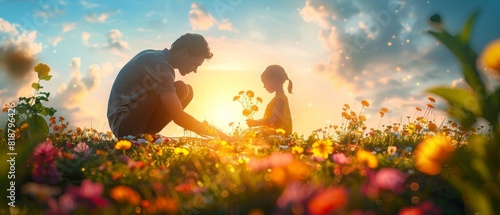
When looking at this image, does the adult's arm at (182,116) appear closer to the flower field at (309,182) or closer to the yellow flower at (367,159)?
the flower field at (309,182)

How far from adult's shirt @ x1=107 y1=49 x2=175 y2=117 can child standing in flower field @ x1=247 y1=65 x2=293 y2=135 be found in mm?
2238

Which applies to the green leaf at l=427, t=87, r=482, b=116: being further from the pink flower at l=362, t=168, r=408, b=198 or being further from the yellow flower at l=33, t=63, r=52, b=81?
the yellow flower at l=33, t=63, r=52, b=81

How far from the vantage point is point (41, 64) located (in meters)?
6.59

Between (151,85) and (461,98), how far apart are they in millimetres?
4806

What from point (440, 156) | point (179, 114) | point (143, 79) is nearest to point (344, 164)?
point (440, 156)

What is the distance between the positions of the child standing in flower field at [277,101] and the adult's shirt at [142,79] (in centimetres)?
224

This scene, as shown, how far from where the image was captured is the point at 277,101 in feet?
26.5

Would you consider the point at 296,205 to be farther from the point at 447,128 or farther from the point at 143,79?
the point at 447,128

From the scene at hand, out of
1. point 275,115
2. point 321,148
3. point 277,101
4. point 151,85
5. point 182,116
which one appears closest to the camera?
point 321,148

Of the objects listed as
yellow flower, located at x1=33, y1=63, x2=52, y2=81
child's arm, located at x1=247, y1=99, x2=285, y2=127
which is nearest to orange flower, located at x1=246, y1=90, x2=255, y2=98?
child's arm, located at x1=247, y1=99, x2=285, y2=127

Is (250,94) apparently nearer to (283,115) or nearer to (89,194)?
(283,115)

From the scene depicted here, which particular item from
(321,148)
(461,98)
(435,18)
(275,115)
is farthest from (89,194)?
(275,115)

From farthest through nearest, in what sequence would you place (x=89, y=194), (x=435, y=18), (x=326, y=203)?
(x=435, y=18) → (x=89, y=194) → (x=326, y=203)

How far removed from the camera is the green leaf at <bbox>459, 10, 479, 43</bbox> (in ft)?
6.61
